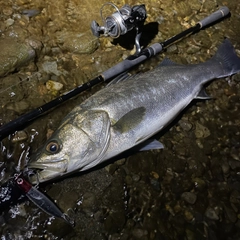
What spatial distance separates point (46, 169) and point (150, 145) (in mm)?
1251

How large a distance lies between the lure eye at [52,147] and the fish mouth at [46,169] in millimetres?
105

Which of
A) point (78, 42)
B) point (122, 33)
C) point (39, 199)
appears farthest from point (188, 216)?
point (78, 42)

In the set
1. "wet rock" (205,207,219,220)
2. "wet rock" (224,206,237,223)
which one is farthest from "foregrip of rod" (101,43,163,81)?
"wet rock" (224,206,237,223)

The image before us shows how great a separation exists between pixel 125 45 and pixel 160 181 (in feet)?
6.96

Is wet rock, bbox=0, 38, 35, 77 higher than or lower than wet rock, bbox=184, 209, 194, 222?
higher

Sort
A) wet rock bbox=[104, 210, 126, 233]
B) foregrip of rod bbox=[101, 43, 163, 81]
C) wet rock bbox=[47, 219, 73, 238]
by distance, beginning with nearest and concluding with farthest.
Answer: wet rock bbox=[47, 219, 73, 238]
wet rock bbox=[104, 210, 126, 233]
foregrip of rod bbox=[101, 43, 163, 81]

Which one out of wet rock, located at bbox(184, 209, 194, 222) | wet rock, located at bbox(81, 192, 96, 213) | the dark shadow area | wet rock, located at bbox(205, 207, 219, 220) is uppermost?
the dark shadow area

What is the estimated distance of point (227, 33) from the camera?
193 inches

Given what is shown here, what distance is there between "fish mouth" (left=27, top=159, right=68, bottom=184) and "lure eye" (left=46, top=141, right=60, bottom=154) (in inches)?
4.1

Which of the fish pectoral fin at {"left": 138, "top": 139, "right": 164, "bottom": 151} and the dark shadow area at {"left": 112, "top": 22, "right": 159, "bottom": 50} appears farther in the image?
the dark shadow area at {"left": 112, "top": 22, "right": 159, "bottom": 50}

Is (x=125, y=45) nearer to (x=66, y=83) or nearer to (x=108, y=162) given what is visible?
(x=66, y=83)

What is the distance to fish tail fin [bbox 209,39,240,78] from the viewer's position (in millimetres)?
4000

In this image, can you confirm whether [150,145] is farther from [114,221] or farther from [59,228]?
[59,228]

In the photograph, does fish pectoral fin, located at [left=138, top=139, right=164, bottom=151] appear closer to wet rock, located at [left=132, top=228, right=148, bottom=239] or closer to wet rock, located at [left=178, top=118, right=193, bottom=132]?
wet rock, located at [left=178, top=118, right=193, bottom=132]
